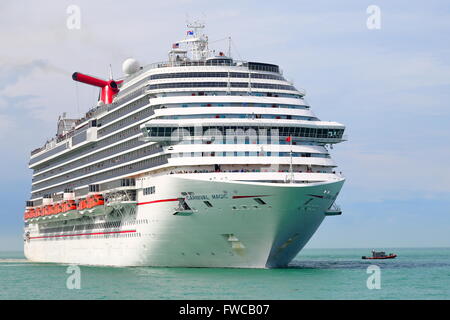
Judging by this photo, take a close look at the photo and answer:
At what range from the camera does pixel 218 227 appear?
159ft

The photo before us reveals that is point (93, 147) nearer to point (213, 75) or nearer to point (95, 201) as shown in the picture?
point (95, 201)

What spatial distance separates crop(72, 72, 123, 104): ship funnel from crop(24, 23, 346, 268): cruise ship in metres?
13.7

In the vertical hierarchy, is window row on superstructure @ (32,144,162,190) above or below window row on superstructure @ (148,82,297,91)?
below

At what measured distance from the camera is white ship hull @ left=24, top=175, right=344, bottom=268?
155 feet

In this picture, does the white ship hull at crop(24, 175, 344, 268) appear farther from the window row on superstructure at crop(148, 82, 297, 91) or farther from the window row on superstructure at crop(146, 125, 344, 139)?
the window row on superstructure at crop(148, 82, 297, 91)

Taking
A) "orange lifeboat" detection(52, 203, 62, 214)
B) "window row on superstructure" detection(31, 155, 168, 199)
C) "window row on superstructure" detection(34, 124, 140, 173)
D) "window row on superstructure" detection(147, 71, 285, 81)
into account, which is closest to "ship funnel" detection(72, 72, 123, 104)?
"window row on superstructure" detection(34, 124, 140, 173)

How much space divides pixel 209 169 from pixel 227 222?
12.9ft

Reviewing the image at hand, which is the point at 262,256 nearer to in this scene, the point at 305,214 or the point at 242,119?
the point at 305,214

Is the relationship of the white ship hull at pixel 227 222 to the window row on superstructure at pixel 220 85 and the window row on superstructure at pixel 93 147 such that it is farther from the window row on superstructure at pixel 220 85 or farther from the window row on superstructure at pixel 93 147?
the window row on superstructure at pixel 220 85

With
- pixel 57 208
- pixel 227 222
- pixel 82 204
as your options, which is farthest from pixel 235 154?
pixel 57 208

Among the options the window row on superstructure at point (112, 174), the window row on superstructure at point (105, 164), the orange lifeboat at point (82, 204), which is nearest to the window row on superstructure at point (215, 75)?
the window row on superstructure at point (105, 164)

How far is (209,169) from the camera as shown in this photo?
49750mm

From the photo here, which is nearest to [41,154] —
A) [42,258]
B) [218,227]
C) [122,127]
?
[42,258]

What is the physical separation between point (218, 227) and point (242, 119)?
7.73 meters
